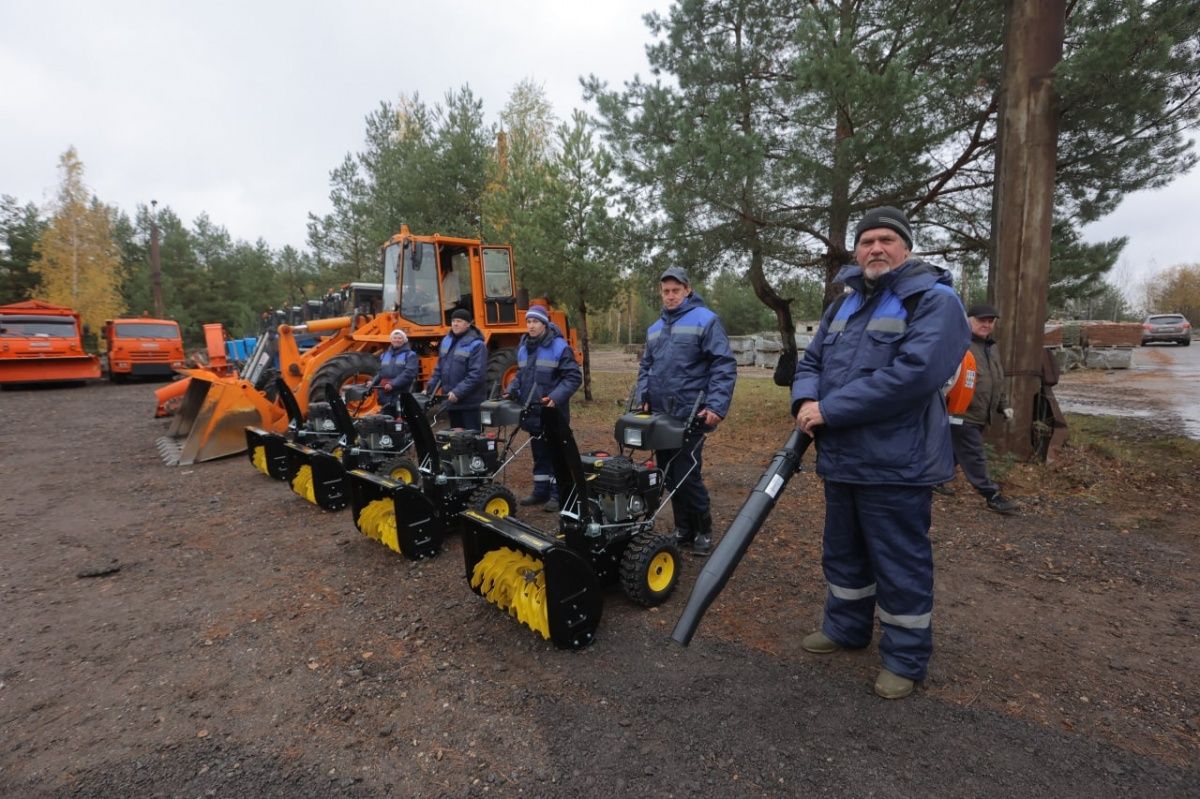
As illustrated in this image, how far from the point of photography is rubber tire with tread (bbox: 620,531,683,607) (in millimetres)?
3285

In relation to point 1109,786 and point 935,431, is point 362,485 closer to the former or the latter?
point 935,431

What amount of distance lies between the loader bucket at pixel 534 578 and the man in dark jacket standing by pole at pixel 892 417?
4.24 feet

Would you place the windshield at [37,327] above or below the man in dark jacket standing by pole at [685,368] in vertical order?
above

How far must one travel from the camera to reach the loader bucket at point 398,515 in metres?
3.97

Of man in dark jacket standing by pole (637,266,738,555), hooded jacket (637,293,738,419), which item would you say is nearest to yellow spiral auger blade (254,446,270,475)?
man in dark jacket standing by pole (637,266,738,555)

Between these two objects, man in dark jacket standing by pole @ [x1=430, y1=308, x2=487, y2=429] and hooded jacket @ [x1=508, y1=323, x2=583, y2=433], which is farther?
man in dark jacket standing by pole @ [x1=430, y1=308, x2=487, y2=429]

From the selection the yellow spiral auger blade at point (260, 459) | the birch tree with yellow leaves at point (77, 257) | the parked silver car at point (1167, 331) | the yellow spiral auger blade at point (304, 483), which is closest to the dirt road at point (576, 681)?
the yellow spiral auger blade at point (304, 483)

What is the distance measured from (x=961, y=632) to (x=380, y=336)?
26.2 feet

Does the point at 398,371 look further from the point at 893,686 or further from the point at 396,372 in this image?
the point at 893,686

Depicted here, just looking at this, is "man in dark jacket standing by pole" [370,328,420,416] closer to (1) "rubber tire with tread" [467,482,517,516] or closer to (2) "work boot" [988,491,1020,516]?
(1) "rubber tire with tread" [467,482,517,516]

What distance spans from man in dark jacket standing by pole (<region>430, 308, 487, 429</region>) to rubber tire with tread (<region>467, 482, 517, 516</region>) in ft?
4.62

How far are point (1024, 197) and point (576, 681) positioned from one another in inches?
246

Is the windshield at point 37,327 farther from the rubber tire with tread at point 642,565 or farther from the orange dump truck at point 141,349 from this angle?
the rubber tire with tread at point 642,565

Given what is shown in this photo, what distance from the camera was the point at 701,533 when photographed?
4277 millimetres
